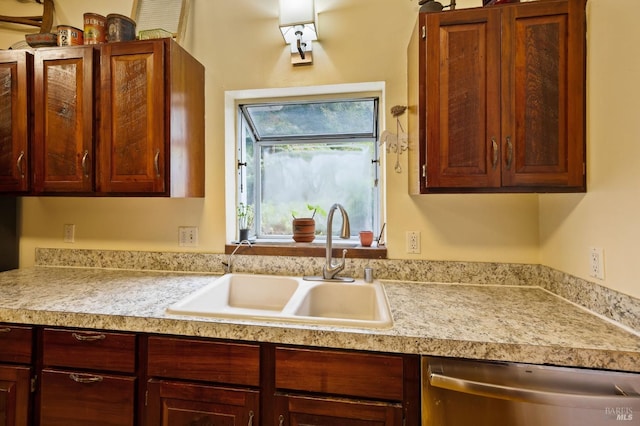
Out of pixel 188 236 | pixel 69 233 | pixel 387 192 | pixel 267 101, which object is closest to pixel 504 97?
pixel 387 192

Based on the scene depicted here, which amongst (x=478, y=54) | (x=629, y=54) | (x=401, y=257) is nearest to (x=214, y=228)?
(x=401, y=257)

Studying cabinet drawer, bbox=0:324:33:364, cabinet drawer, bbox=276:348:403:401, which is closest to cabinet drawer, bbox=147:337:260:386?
cabinet drawer, bbox=276:348:403:401

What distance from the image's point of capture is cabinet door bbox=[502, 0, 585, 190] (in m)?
1.13

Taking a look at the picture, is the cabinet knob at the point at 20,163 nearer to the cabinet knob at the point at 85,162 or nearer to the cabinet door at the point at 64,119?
the cabinet door at the point at 64,119

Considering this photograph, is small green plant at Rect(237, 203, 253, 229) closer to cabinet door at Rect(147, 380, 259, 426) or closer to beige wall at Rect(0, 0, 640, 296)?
beige wall at Rect(0, 0, 640, 296)

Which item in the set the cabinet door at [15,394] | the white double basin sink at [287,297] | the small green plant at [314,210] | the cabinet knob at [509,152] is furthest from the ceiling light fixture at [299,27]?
the cabinet door at [15,394]

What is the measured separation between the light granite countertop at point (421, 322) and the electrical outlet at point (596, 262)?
16 cm

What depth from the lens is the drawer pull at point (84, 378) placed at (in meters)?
1.09

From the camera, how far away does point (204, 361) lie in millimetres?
1030

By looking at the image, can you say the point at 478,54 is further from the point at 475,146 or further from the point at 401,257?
the point at 401,257

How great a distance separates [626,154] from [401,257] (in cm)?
95

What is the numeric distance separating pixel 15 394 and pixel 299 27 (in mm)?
2075

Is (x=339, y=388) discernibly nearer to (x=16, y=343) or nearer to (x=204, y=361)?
(x=204, y=361)

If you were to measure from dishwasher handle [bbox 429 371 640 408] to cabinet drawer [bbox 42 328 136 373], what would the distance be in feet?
3.56
